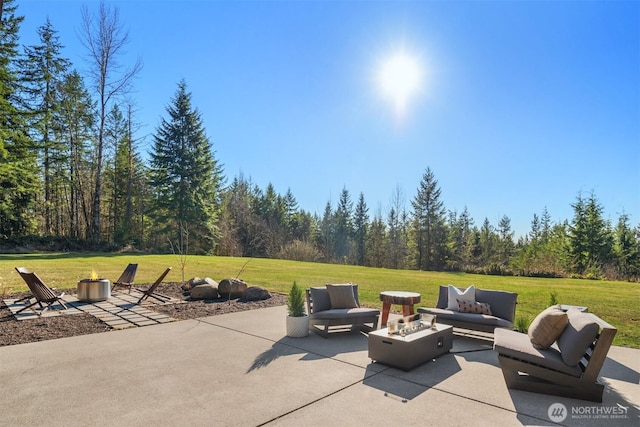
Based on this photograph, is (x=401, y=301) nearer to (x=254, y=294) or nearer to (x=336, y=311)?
(x=336, y=311)

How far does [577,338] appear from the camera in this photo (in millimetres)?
3367

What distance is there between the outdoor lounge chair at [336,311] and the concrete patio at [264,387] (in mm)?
425

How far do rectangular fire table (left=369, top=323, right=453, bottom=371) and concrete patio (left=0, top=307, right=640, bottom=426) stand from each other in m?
0.11

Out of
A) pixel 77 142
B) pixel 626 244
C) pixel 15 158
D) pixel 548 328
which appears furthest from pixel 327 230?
pixel 548 328

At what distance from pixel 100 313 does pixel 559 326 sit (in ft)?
24.9

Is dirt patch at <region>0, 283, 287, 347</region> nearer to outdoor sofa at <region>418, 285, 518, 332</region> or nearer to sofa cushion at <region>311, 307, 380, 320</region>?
sofa cushion at <region>311, 307, 380, 320</region>

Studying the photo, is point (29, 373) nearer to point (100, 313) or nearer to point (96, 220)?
point (100, 313)

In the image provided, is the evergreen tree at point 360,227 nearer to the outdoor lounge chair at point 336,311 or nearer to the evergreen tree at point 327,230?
the evergreen tree at point 327,230

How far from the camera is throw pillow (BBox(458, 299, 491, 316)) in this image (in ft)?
18.3

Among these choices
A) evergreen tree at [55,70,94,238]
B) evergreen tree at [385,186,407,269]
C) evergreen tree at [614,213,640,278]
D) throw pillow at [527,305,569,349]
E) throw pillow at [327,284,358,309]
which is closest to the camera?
throw pillow at [527,305,569,349]

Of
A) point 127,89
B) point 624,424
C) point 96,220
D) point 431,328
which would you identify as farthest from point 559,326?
point 127,89

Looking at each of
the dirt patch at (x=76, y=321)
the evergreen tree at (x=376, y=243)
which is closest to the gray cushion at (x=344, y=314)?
the dirt patch at (x=76, y=321)

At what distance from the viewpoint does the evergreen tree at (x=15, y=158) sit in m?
19.0

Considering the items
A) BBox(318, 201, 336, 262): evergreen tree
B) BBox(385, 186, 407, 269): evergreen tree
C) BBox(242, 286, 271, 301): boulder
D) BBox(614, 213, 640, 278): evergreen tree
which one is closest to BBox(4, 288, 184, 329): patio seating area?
BBox(242, 286, 271, 301): boulder
